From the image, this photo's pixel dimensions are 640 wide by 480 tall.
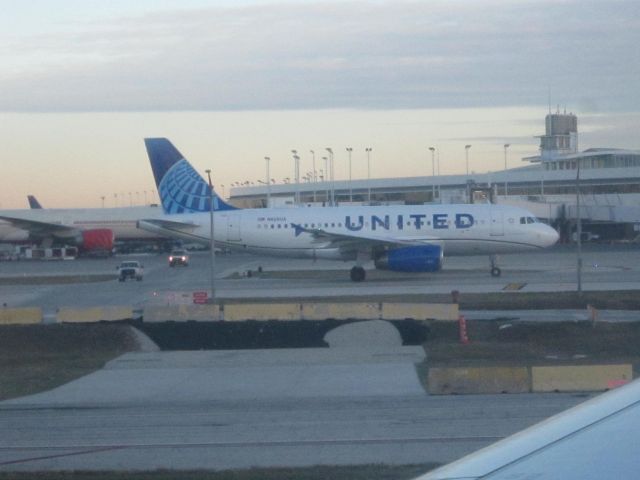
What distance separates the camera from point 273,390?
18859 mm

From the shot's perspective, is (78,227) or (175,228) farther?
(78,227)

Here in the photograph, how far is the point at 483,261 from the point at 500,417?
48520mm

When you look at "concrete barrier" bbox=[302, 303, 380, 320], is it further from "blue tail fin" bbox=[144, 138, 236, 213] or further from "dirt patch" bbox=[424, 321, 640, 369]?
"blue tail fin" bbox=[144, 138, 236, 213]


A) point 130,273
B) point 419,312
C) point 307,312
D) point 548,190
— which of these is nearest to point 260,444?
point 419,312

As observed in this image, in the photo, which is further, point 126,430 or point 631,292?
point 631,292

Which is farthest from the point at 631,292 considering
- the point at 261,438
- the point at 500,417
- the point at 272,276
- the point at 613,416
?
the point at 613,416

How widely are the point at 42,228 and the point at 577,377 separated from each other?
73.5 meters

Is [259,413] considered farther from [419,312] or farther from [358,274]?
[358,274]

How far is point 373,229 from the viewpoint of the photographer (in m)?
47.2

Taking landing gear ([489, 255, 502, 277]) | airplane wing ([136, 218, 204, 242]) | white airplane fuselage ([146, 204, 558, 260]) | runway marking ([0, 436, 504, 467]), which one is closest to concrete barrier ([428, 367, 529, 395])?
runway marking ([0, 436, 504, 467])

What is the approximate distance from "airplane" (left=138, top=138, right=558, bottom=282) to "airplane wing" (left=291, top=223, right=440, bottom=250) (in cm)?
5

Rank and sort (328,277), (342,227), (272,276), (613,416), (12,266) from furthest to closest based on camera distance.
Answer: (12,266), (272,276), (328,277), (342,227), (613,416)

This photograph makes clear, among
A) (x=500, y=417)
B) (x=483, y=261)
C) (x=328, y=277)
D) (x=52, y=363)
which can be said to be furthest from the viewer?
(x=483, y=261)

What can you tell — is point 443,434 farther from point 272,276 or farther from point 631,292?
point 272,276
